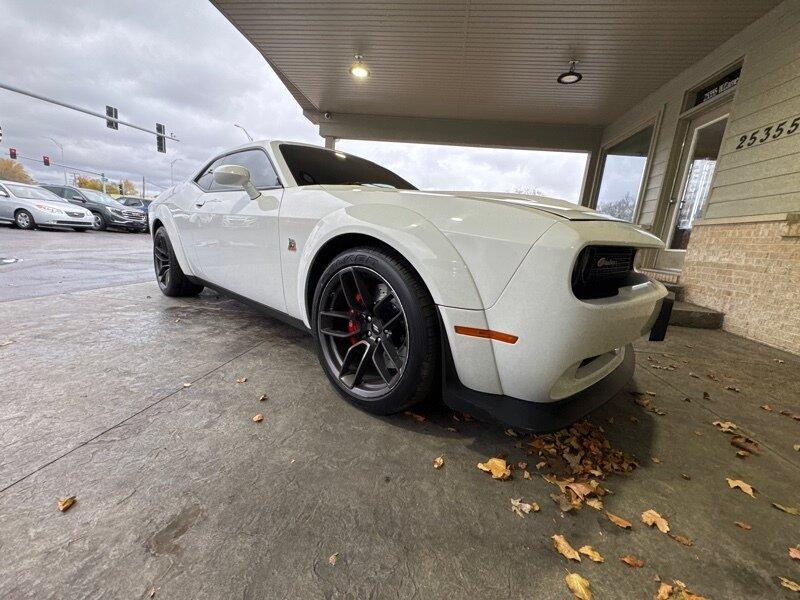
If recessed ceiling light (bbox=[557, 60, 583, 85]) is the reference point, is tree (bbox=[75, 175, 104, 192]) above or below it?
below

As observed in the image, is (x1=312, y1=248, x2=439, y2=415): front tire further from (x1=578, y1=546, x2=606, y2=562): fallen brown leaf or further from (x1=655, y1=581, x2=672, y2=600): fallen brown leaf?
(x1=655, y1=581, x2=672, y2=600): fallen brown leaf

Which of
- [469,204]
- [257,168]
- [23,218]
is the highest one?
[257,168]

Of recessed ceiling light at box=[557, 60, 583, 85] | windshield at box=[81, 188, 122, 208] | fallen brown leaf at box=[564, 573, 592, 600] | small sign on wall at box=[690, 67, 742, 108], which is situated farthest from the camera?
windshield at box=[81, 188, 122, 208]

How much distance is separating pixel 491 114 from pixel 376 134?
9.85 ft

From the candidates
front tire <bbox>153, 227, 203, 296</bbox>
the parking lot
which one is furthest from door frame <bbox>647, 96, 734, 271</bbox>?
front tire <bbox>153, 227, 203, 296</bbox>

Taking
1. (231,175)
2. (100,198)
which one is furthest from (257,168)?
(100,198)

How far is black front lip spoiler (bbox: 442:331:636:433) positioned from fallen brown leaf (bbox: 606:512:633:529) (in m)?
0.32

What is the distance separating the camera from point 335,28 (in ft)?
16.7

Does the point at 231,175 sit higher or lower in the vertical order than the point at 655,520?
higher

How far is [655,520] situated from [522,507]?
457 millimetres

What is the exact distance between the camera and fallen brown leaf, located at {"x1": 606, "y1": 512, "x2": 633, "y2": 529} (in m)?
1.14

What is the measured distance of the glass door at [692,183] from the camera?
5043 mm

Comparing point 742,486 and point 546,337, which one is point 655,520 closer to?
point 742,486

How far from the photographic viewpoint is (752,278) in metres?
3.78
